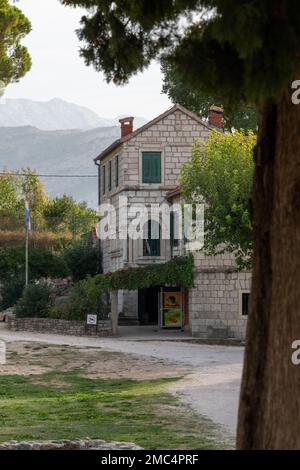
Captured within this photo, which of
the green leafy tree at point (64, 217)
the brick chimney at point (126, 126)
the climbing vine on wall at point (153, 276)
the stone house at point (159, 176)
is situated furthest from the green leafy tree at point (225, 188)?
the green leafy tree at point (64, 217)

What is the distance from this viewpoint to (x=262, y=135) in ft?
33.0

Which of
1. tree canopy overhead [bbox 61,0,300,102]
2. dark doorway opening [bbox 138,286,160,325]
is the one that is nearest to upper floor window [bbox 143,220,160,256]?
dark doorway opening [bbox 138,286,160,325]

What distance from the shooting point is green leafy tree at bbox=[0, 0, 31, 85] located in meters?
39.8

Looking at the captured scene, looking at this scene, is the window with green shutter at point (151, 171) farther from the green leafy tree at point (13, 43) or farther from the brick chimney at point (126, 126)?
the green leafy tree at point (13, 43)

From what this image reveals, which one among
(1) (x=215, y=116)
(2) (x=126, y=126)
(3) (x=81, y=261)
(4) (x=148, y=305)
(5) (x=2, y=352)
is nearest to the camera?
(5) (x=2, y=352)

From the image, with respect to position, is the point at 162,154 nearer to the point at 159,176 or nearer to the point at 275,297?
the point at 159,176

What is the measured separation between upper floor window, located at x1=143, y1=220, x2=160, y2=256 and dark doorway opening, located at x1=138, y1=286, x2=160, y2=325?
155 inches

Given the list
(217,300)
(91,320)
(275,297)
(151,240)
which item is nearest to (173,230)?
(151,240)

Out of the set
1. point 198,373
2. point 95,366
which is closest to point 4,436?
point 198,373

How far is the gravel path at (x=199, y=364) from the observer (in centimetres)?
1995

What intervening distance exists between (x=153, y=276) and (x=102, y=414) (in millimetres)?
23427

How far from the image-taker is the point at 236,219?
123 ft

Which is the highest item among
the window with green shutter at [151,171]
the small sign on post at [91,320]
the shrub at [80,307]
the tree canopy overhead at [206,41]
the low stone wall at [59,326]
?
the window with green shutter at [151,171]

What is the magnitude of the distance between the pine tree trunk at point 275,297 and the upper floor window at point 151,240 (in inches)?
1419
